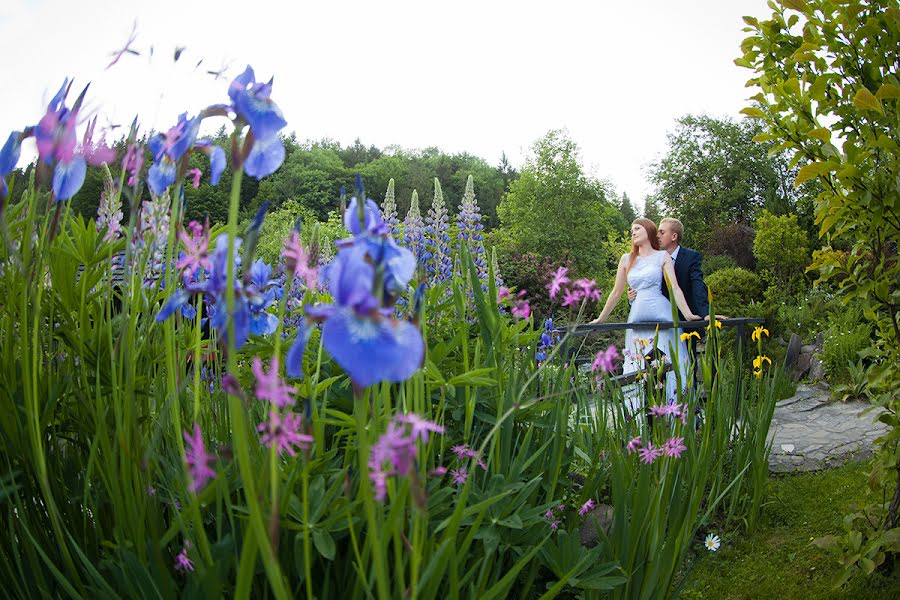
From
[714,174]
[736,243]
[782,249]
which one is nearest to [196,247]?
[782,249]

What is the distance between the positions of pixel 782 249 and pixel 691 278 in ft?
35.1

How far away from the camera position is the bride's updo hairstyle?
540 cm

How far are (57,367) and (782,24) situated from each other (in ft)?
8.75

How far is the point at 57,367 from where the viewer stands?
1.43 m

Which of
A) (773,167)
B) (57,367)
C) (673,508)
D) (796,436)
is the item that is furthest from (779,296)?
(773,167)

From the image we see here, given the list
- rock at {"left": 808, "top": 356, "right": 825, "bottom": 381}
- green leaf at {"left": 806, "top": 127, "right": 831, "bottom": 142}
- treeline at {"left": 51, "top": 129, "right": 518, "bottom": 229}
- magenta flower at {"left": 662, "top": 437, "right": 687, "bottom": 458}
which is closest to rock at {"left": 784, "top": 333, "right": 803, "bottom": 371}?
rock at {"left": 808, "top": 356, "right": 825, "bottom": 381}

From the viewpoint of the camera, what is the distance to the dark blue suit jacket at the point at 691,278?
17.8 feet

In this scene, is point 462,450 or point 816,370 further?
point 816,370

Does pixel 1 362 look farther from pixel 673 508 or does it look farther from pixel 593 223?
pixel 593 223

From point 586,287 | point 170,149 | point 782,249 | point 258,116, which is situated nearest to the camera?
point 258,116

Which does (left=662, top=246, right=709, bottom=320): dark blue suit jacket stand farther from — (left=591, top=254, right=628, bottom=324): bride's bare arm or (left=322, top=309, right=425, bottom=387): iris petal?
(left=322, top=309, right=425, bottom=387): iris petal

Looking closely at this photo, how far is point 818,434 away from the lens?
556 cm

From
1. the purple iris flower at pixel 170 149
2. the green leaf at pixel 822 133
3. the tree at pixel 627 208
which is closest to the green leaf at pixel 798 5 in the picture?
the green leaf at pixel 822 133

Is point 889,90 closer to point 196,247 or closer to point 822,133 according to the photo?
point 822,133
